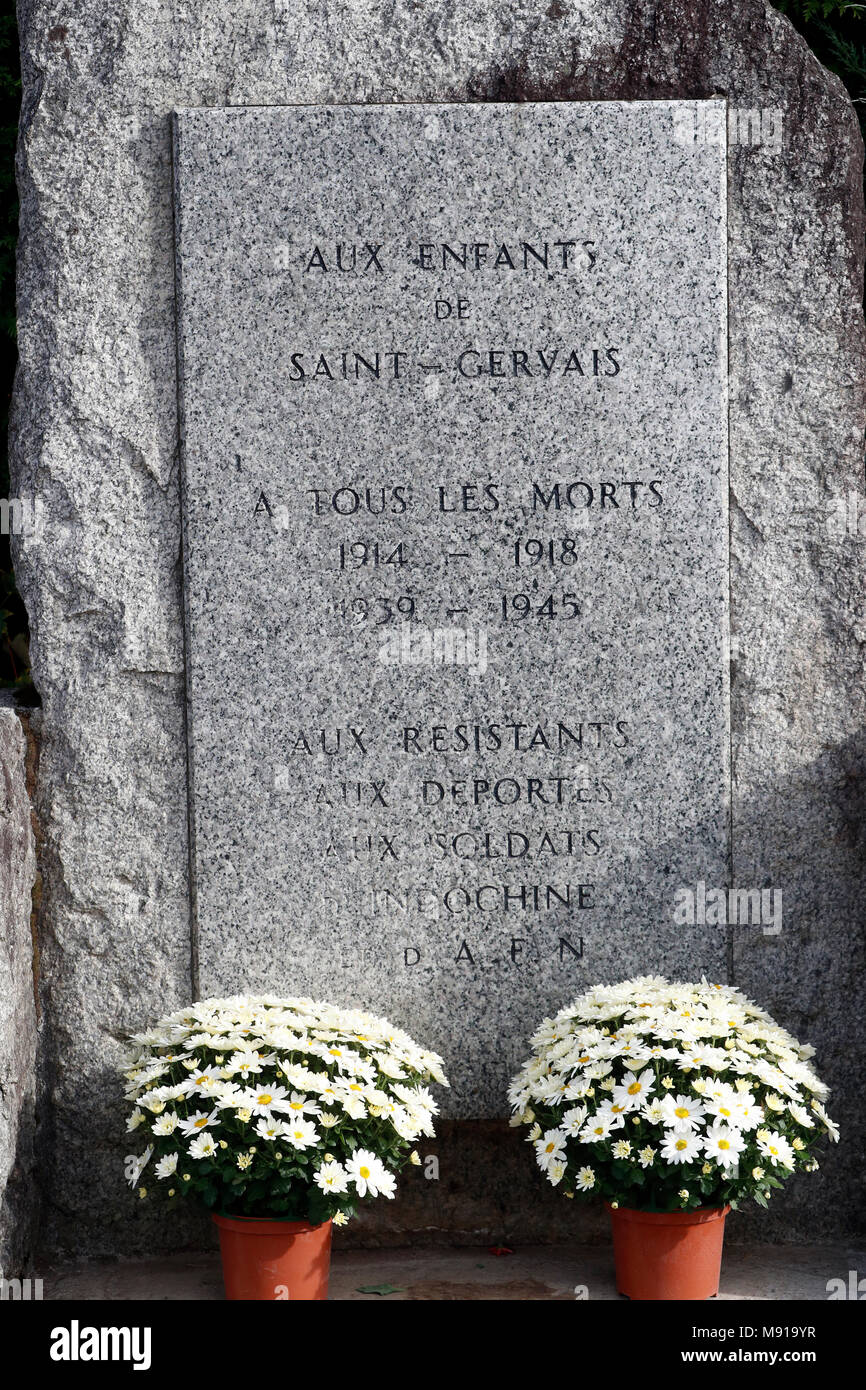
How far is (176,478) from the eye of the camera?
335cm

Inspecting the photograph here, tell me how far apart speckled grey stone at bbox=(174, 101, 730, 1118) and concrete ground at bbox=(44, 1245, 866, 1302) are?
0.43 metres

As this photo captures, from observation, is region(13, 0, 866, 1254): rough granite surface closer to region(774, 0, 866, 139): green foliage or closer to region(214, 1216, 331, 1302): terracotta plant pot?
region(214, 1216, 331, 1302): terracotta plant pot

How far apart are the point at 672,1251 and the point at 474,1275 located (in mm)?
567

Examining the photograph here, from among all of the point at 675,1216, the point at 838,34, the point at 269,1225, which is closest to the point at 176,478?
the point at 269,1225

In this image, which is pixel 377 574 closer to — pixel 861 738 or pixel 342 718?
pixel 342 718

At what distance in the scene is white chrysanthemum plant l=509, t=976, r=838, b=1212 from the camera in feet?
9.05

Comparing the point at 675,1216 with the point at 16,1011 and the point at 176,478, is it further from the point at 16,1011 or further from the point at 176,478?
the point at 176,478

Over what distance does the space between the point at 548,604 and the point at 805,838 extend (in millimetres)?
907

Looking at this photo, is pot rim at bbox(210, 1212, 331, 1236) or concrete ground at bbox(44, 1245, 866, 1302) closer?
pot rim at bbox(210, 1212, 331, 1236)

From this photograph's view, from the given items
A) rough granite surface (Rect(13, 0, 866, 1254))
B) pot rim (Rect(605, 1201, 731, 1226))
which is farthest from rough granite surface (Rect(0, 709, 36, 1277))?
pot rim (Rect(605, 1201, 731, 1226))

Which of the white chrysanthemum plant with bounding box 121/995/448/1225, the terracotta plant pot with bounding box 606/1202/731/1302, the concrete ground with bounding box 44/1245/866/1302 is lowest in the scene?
the concrete ground with bounding box 44/1245/866/1302

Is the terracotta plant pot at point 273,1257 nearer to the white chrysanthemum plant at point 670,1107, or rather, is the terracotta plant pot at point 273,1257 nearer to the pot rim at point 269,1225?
the pot rim at point 269,1225

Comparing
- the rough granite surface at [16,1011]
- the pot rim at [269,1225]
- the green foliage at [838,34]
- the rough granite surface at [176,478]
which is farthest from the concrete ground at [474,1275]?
the green foliage at [838,34]

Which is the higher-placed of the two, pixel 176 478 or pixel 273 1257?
pixel 176 478
